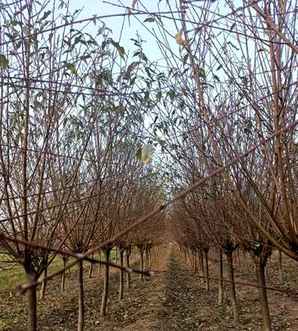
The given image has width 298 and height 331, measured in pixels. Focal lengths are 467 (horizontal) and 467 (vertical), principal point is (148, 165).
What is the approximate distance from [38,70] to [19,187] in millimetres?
1611

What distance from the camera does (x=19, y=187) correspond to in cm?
572

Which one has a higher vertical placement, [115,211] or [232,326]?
[115,211]

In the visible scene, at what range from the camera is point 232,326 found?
979cm

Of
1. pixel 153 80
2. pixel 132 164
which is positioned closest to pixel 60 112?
pixel 153 80

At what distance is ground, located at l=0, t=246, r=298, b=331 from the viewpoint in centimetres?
1025

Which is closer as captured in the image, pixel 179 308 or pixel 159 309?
pixel 159 309

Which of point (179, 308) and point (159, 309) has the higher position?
point (159, 309)

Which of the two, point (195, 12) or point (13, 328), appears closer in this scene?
point (195, 12)

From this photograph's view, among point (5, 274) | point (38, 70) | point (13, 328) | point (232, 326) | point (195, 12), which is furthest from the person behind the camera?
point (5, 274)

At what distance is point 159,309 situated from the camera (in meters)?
11.5

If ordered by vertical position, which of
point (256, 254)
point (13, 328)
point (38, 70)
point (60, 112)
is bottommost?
point (13, 328)

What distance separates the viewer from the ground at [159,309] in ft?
33.6

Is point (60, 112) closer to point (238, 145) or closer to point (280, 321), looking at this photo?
point (238, 145)

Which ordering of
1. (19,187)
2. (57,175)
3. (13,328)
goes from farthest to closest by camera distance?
(13,328) < (57,175) < (19,187)
